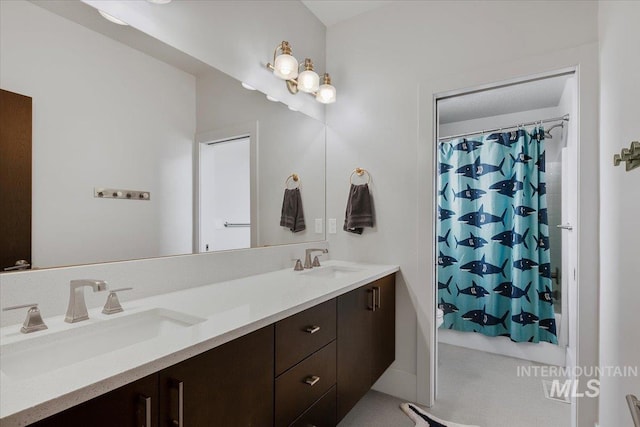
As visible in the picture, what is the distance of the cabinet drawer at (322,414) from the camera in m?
1.24

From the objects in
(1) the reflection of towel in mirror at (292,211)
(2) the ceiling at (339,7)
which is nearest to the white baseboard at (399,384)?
(1) the reflection of towel in mirror at (292,211)

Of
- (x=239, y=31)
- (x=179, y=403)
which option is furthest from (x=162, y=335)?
(x=239, y=31)

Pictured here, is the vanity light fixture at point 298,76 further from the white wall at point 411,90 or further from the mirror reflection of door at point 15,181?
the mirror reflection of door at point 15,181

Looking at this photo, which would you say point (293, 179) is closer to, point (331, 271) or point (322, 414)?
point (331, 271)

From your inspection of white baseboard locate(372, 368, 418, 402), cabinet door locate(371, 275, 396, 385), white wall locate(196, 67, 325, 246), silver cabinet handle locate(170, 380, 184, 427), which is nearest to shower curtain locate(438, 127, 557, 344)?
white baseboard locate(372, 368, 418, 402)

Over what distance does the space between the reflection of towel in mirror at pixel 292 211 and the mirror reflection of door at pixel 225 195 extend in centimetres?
33

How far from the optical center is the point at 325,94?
223 cm

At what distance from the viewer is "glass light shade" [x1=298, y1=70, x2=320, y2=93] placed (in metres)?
2.08

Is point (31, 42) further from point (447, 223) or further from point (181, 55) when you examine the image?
point (447, 223)

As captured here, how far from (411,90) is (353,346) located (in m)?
1.61

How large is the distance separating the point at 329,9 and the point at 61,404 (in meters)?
2.52

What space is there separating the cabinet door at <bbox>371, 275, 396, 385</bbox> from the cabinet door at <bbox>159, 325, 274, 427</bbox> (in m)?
0.92

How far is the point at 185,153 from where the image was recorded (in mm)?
1469

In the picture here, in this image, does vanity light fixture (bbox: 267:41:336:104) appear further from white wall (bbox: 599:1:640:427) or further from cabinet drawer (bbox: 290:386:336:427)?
cabinet drawer (bbox: 290:386:336:427)
